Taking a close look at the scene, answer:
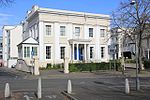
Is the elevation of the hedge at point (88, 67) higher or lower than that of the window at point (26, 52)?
lower

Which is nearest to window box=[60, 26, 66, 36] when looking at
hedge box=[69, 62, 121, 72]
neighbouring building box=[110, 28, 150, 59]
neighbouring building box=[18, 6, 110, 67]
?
neighbouring building box=[18, 6, 110, 67]

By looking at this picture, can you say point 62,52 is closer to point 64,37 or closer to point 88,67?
point 64,37

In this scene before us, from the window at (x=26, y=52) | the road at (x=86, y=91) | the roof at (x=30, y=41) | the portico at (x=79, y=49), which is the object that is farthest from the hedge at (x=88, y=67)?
the road at (x=86, y=91)

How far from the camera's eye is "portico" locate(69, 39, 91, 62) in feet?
156

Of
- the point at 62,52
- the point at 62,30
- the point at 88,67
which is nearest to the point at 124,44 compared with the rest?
the point at 88,67

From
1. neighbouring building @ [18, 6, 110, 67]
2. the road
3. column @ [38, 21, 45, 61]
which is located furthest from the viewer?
neighbouring building @ [18, 6, 110, 67]

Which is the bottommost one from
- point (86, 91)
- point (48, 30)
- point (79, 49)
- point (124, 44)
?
point (86, 91)

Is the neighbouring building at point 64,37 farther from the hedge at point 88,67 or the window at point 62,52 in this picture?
the hedge at point 88,67

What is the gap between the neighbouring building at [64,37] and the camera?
4556cm

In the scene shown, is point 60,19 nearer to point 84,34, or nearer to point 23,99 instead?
point 84,34

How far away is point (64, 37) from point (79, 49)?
362 centimetres

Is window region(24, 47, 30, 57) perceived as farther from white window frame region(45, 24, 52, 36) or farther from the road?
the road

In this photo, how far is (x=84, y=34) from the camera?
163 feet

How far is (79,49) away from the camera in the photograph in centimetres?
4962
